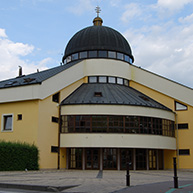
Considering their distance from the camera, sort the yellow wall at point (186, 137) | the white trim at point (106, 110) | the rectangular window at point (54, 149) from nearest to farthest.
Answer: the white trim at point (106, 110), the rectangular window at point (54, 149), the yellow wall at point (186, 137)

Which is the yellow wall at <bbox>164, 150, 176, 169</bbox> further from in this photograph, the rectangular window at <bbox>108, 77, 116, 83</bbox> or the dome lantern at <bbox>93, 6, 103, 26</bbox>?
the dome lantern at <bbox>93, 6, 103, 26</bbox>

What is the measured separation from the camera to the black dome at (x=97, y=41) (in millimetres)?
34344

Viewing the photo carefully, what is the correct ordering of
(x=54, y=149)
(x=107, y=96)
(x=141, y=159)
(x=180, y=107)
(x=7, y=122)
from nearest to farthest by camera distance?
(x=54, y=149) → (x=7, y=122) → (x=141, y=159) → (x=107, y=96) → (x=180, y=107)

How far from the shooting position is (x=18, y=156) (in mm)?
23516

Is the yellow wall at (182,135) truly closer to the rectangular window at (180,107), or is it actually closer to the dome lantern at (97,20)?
the rectangular window at (180,107)

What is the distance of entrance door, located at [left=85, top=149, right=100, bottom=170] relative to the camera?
89.9 ft

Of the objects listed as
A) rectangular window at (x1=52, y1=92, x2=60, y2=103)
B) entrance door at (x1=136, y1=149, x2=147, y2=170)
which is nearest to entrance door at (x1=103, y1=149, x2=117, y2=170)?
entrance door at (x1=136, y1=149, x2=147, y2=170)

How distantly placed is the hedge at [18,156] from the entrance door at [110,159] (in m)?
6.29

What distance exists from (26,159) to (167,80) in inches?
668

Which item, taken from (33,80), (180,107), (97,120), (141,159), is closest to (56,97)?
(33,80)

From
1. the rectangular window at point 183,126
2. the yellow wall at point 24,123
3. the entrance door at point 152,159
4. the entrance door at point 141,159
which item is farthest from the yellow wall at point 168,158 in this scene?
the yellow wall at point 24,123

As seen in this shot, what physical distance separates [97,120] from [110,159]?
386 centimetres

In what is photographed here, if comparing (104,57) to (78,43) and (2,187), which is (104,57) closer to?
(78,43)

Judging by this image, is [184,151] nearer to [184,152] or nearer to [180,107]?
[184,152]
